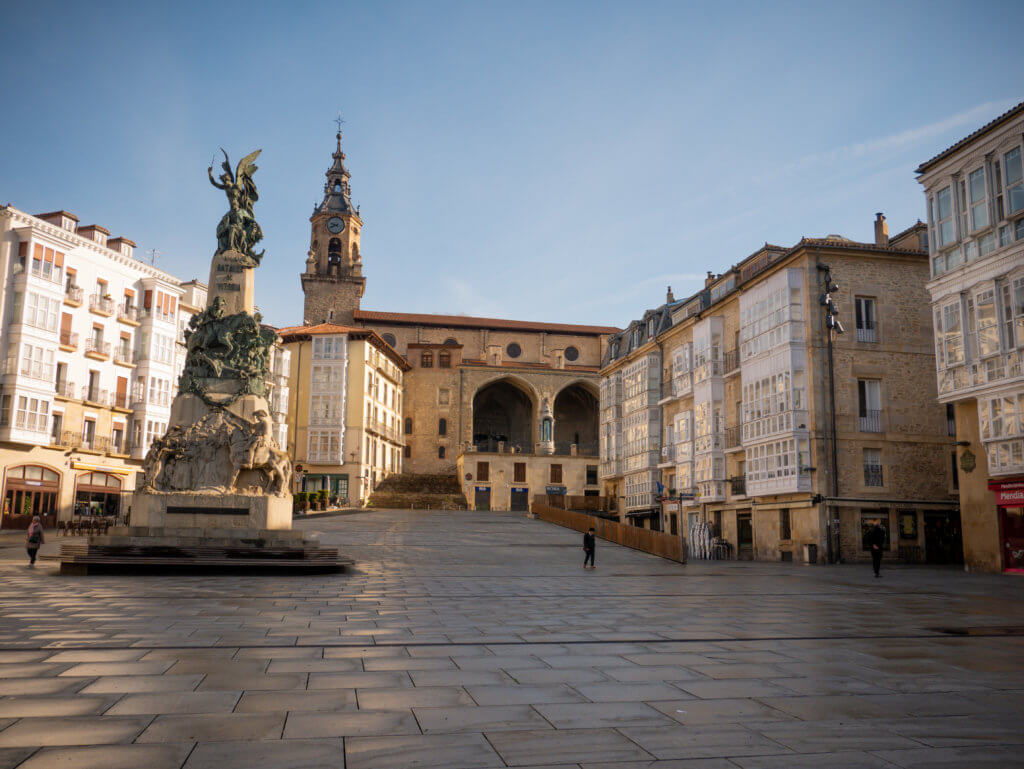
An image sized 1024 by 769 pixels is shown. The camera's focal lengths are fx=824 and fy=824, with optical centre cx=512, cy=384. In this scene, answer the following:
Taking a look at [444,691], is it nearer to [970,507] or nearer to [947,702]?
[947,702]

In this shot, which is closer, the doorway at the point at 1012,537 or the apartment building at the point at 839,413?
the doorway at the point at 1012,537

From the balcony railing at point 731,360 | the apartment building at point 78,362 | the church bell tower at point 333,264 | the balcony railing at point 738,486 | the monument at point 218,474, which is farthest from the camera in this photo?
the church bell tower at point 333,264

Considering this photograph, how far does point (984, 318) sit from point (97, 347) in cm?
4040

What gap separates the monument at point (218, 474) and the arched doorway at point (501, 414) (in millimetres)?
57880

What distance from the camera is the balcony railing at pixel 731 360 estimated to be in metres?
36.6

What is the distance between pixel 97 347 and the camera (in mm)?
43250

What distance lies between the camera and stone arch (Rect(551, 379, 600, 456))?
7906 centimetres

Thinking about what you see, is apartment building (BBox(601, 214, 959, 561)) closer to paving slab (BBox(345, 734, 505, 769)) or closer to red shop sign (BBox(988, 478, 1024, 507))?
red shop sign (BBox(988, 478, 1024, 507))

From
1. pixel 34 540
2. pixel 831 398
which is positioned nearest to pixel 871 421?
pixel 831 398

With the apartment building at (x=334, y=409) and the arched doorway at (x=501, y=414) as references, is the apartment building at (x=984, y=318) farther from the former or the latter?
the arched doorway at (x=501, y=414)

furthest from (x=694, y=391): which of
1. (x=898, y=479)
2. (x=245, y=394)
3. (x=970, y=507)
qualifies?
(x=245, y=394)

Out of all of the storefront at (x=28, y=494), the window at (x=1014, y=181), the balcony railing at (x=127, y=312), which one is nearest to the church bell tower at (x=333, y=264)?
the balcony railing at (x=127, y=312)

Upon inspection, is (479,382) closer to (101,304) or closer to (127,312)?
(127,312)

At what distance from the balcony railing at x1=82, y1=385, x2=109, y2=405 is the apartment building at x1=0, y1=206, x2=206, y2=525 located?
62mm
